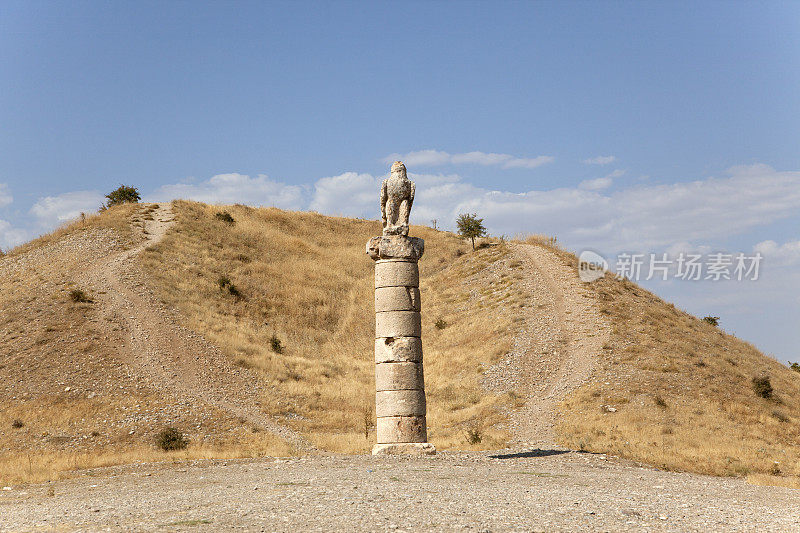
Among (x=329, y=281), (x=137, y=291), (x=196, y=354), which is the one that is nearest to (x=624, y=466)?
(x=196, y=354)

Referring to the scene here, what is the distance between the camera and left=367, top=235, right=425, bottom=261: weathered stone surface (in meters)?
19.8

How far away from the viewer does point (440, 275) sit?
48.3 m

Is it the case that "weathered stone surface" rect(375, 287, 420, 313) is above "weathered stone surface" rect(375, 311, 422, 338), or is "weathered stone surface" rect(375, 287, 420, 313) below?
above

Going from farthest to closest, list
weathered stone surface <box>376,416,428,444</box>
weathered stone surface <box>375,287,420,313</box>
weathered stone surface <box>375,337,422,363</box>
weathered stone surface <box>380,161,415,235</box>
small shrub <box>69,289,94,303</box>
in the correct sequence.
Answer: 1. small shrub <box>69,289,94,303</box>
2. weathered stone surface <box>380,161,415,235</box>
3. weathered stone surface <box>375,287,420,313</box>
4. weathered stone surface <box>375,337,422,363</box>
5. weathered stone surface <box>376,416,428,444</box>

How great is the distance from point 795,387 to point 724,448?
13.5 m

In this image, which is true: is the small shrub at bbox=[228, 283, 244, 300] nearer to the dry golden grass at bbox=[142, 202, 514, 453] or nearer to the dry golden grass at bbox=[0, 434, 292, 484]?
the dry golden grass at bbox=[142, 202, 514, 453]

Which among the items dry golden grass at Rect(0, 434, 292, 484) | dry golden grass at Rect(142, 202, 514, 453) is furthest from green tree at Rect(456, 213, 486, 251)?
dry golden grass at Rect(0, 434, 292, 484)

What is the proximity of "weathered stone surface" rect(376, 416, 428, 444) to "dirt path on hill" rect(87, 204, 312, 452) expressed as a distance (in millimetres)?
6509

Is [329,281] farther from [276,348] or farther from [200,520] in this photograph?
[200,520]

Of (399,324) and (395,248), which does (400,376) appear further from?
(395,248)

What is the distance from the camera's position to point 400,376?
63.3 ft

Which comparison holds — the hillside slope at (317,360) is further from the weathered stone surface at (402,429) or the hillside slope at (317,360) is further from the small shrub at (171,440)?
the weathered stone surface at (402,429)

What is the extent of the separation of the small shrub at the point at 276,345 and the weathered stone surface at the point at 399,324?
18.4 metres

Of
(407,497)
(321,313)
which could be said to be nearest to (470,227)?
(321,313)
